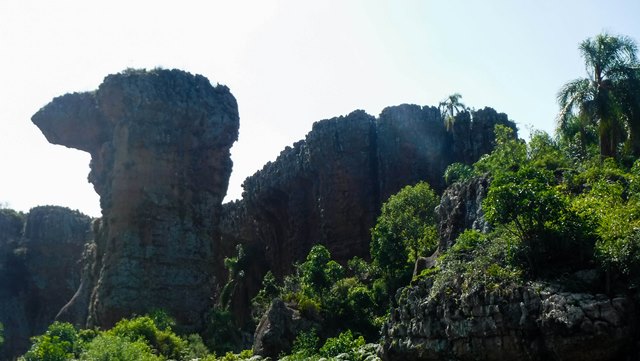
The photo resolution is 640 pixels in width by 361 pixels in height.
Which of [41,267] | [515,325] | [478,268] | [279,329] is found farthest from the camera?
[41,267]

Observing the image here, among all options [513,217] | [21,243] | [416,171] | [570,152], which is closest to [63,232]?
[21,243]

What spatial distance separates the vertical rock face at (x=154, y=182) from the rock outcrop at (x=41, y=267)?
56.1ft

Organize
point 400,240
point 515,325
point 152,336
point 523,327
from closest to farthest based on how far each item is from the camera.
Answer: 1. point 523,327
2. point 515,325
3. point 152,336
4. point 400,240

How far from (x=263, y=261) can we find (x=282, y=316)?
1032 inches

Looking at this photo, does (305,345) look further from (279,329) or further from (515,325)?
(515,325)

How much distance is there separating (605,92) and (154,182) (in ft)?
91.9

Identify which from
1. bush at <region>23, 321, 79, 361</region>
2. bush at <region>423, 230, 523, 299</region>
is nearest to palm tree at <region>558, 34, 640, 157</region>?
bush at <region>423, 230, 523, 299</region>

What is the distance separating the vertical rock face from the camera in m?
38.2

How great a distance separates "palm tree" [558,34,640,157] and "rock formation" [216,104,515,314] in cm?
1611

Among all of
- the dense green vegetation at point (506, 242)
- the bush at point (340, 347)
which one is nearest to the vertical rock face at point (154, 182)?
the dense green vegetation at point (506, 242)

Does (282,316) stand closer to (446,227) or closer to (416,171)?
(446,227)

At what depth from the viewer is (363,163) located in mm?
41656

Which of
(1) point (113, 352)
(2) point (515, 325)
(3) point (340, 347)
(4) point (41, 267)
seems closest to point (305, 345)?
(3) point (340, 347)

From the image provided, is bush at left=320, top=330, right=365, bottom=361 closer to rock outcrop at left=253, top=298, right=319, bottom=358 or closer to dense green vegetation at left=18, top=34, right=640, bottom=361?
dense green vegetation at left=18, top=34, right=640, bottom=361
